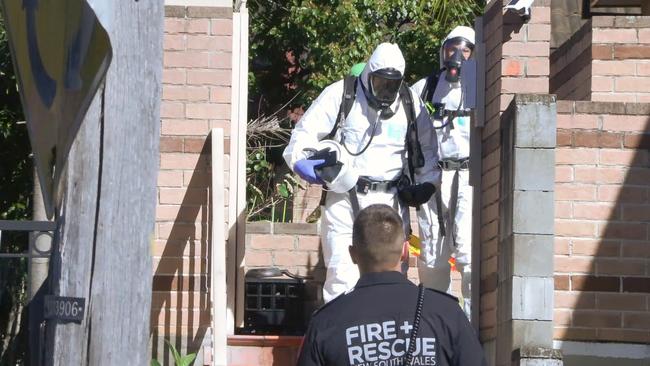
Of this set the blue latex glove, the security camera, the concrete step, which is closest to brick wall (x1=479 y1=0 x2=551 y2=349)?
the security camera

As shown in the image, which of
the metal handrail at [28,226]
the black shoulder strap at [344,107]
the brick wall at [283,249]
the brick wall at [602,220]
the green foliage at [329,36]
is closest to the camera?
the metal handrail at [28,226]

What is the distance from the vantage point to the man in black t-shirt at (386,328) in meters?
4.46

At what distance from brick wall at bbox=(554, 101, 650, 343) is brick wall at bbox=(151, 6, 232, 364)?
7.31 feet

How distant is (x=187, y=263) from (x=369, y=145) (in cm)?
140

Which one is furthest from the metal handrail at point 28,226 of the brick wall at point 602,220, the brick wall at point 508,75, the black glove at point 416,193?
the brick wall at point 602,220

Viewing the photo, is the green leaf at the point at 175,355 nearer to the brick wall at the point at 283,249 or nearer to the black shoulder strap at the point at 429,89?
the brick wall at the point at 283,249

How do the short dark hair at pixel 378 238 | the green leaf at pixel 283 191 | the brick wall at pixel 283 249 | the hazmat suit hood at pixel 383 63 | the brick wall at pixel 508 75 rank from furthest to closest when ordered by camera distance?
1. the green leaf at pixel 283 191
2. the brick wall at pixel 283 249
3. the hazmat suit hood at pixel 383 63
4. the brick wall at pixel 508 75
5. the short dark hair at pixel 378 238

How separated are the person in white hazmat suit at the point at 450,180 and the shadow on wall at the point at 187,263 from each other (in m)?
1.41

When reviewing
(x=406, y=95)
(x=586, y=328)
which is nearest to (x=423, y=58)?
(x=406, y=95)

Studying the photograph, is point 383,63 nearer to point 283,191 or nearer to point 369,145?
point 369,145

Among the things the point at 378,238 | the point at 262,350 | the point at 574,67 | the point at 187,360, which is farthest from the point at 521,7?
the point at 378,238

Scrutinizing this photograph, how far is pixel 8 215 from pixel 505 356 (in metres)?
6.27

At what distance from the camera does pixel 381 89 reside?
29.9ft

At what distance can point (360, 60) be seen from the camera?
14625 millimetres
